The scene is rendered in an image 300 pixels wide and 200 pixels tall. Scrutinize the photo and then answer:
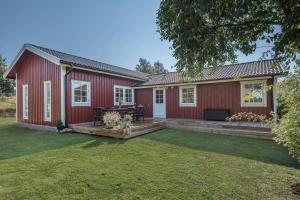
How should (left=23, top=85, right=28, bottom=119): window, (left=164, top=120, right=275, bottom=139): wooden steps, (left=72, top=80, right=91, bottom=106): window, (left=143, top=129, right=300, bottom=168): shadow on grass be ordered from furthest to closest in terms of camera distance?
(left=23, top=85, right=28, bottom=119): window → (left=72, top=80, right=91, bottom=106): window → (left=164, top=120, right=275, bottom=139): wooden steps → (left=143, top=129, right=300, bottom=168): shadow on grass

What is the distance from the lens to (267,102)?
9094 millimetres

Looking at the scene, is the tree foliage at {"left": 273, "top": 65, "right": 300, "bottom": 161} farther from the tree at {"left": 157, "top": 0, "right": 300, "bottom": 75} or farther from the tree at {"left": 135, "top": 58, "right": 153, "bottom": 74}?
the tree at {"left": 135, "top": 58, "right": 153, "bottom": 74}

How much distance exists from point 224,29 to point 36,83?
9.91 m

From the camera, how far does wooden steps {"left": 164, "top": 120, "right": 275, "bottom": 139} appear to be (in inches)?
290

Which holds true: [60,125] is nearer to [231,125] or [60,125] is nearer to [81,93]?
[81,93]

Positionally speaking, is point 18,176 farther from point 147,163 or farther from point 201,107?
point 201,107

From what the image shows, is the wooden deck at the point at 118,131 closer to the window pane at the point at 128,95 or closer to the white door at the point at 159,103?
the white door at the point at 159,103

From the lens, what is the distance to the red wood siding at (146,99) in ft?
42.7

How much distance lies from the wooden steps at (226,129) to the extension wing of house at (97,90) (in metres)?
1.45

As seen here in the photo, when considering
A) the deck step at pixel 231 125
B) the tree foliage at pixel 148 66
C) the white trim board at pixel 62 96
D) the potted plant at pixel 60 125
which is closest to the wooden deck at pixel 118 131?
the potted plant at pixel 60 125

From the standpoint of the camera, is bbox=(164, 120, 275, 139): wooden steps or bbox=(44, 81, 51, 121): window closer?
bbox=(164, 120, 275, 139): wooden steps

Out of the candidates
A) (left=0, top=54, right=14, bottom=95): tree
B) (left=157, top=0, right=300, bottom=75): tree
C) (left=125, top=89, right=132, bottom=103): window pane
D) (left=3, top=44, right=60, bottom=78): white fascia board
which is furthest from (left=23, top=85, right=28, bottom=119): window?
(left=0, top=54, right=14, bottom=95): tree

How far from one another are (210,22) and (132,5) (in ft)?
20.1

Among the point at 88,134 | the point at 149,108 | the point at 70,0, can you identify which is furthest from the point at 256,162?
A: the point at 70,0
